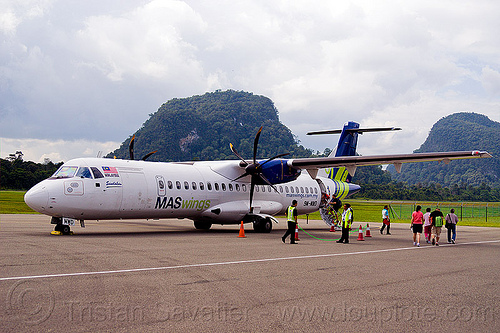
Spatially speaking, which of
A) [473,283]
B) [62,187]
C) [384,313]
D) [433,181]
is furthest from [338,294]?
[433,181]

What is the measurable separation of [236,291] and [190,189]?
13240mm

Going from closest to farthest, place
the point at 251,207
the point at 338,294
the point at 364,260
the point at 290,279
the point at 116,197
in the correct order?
the point at 338,294 → the point at 290,279 → the point at 364,260 → the point at 116,197 → the point at 251,207

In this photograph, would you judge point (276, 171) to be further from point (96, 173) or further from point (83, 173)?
point (83, 173)

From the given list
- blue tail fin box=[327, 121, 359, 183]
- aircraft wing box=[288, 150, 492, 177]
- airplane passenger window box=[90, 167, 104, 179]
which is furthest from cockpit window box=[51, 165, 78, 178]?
blue tail fin box=[327, 121, 359, 183]

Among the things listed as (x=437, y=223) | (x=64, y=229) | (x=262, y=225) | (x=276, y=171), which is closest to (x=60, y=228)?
(x=64, y=229)

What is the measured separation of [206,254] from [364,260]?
4243 millimetres

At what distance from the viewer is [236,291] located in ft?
25.6

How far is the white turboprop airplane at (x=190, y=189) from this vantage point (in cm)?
1672

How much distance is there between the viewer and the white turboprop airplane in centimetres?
1672

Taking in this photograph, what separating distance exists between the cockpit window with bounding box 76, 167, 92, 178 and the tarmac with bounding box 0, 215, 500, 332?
4.27m

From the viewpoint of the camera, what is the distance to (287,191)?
→ 26031mm

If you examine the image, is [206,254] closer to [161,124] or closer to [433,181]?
[161,124]

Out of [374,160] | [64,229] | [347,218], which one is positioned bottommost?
[64,229]

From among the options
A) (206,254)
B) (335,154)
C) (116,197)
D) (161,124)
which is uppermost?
(161,124)
